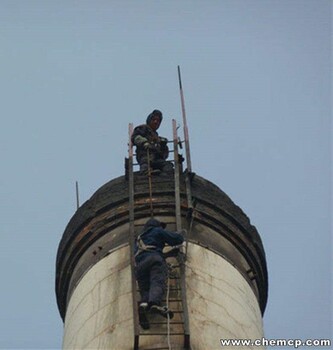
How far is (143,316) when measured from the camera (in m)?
14.9

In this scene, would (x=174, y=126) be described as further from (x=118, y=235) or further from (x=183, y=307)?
(x=183, y=307)

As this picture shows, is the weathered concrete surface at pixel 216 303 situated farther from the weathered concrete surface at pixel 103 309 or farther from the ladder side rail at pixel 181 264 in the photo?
the weathered concrete surface at pixel 103 309

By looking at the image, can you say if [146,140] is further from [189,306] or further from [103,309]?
[189,306]

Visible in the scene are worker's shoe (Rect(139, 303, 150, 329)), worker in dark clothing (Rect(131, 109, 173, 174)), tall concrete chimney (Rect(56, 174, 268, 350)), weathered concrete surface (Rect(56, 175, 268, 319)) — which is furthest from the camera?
worker in dark clothing (Rect(131, 109, 173, 174))

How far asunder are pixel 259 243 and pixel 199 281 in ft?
9.64

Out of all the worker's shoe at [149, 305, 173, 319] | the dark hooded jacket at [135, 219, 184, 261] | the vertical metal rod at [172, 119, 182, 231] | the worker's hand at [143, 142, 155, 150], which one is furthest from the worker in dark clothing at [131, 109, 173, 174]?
the worker's shoe at [149, 305, 173, 319]

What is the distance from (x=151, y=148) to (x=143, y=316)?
555 cm

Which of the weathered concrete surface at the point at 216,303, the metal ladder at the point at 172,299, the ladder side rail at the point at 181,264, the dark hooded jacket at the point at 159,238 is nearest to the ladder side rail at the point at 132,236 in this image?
the metal ladder at the point at 172,299

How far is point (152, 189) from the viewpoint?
722 inches

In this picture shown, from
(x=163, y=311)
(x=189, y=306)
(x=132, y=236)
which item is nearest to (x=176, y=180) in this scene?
(x=132, y=236)

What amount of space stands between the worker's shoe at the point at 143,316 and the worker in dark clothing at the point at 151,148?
4628mm

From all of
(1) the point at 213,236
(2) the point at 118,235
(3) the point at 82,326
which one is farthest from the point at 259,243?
(3) the point at 82,326

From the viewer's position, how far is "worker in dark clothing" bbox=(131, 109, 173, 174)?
1956 cm

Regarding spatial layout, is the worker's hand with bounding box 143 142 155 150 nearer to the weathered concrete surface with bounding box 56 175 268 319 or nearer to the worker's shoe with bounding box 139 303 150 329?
the weathered concrete surface with bounding box 56 175 268 319
